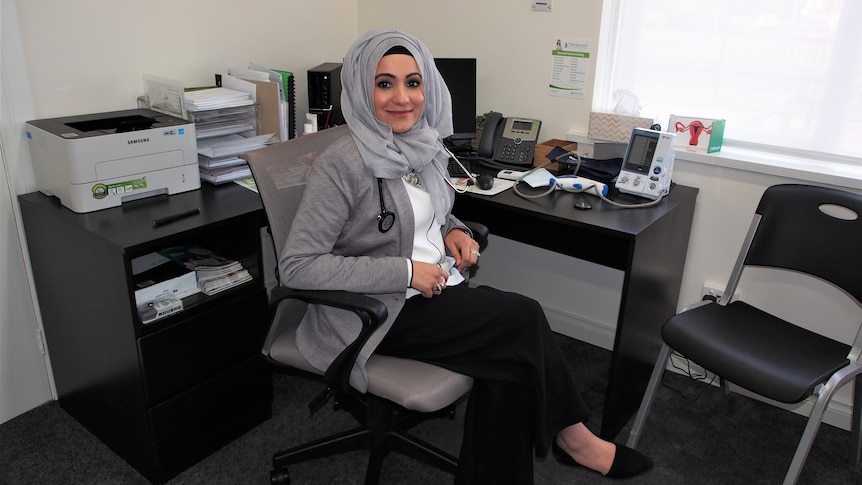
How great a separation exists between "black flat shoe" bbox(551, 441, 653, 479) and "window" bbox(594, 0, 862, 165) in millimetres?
1169

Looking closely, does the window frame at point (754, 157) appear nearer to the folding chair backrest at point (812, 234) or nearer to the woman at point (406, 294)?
the folding chair backrest at point (812, 234)

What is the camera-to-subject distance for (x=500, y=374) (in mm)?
1535

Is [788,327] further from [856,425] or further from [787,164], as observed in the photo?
[787,164]

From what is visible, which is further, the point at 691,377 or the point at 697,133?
the point at 691,377

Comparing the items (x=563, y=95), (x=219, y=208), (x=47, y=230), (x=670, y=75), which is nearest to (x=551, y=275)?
(x=563, y=95)

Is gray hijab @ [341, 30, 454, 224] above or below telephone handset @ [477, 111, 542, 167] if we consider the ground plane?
above

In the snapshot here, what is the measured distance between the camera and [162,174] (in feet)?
6.22

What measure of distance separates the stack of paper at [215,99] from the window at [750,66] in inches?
50.3

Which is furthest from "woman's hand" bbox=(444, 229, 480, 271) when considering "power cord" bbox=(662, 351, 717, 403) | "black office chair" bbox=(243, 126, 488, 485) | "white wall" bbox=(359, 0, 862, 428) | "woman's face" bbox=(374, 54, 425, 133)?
"power cord" bbox=(662, 351, 717, 403)

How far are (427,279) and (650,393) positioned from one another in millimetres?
892

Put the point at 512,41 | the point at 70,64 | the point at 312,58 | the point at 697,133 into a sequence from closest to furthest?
the point at 70,64 → the point at 697,133 → the point at 512,41 → the point at 312,58

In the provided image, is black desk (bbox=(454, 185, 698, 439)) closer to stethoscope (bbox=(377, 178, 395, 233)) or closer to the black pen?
stethoscope (bbox=(377, 178, 395, 233))

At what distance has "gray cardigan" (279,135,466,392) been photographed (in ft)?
4.89

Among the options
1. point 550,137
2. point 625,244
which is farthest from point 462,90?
point 625,244
